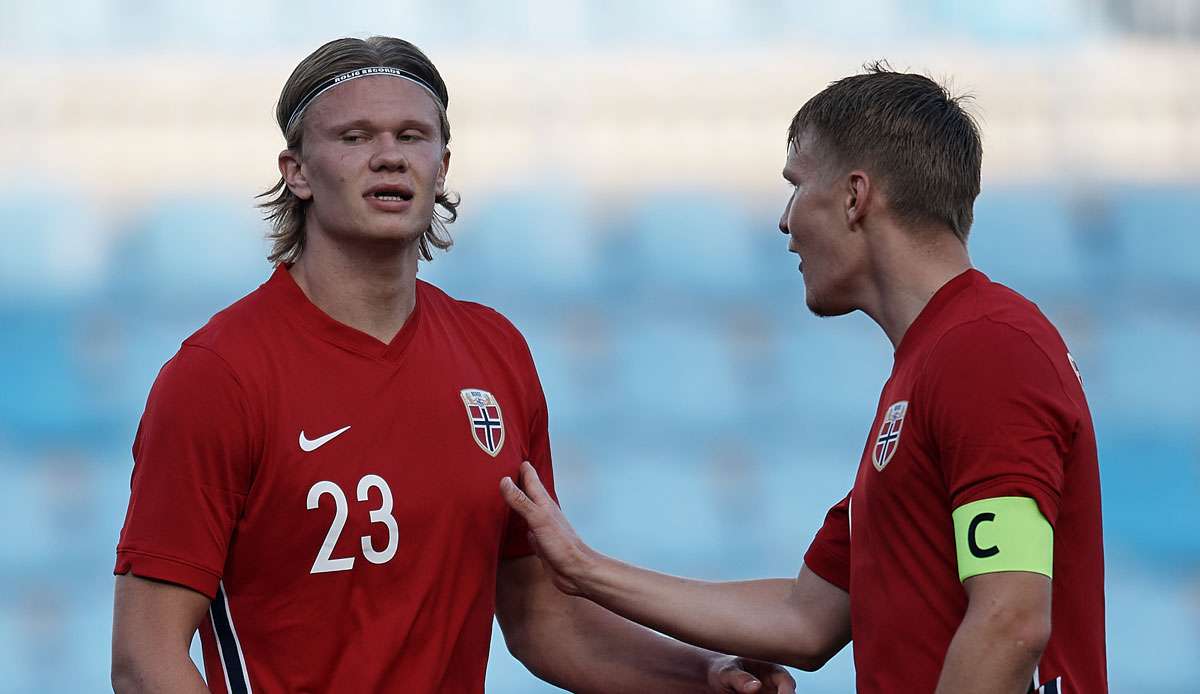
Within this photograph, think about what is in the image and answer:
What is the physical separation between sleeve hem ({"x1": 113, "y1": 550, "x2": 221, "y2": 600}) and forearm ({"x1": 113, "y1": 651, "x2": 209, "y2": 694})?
10cm

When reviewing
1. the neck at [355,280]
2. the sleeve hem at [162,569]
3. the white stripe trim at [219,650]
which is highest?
the neck at [355,280]

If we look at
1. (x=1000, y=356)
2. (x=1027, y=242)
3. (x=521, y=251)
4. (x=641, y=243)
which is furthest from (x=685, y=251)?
(x=1000, y=356)

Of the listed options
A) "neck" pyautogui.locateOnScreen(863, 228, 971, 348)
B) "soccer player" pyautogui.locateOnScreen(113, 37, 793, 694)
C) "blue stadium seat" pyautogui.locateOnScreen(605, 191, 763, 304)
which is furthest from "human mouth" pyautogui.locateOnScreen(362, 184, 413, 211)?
"blue stadium seat" pyautogui.locateOnScreen(605, 191, 763, 304)

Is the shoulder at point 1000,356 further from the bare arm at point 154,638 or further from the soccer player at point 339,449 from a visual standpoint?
the bare arm at point 154,638

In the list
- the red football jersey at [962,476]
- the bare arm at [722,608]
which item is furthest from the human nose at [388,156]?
the red football jersey at [962,476]

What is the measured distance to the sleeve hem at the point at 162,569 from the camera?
206 centimetres

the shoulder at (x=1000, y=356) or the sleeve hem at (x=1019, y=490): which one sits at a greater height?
the shoulder at (x=1000, y=356)

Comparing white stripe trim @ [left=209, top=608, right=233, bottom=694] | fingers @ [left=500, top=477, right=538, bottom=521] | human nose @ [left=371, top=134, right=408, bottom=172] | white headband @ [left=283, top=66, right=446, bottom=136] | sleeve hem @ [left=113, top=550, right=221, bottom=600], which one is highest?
white headband @ [left=283, top=66, right=446, bottom=136]

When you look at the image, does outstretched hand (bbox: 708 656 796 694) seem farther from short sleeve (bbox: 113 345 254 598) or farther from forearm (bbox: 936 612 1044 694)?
short sleeve (bbox: 113 345 254 598)

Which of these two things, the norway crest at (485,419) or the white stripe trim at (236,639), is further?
the norway crest at (485,419)

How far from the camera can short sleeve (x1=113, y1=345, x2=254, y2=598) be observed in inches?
81.7

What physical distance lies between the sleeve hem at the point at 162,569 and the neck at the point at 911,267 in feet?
3.52

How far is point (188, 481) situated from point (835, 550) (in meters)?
1.09

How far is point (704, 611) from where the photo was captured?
2.58 m
